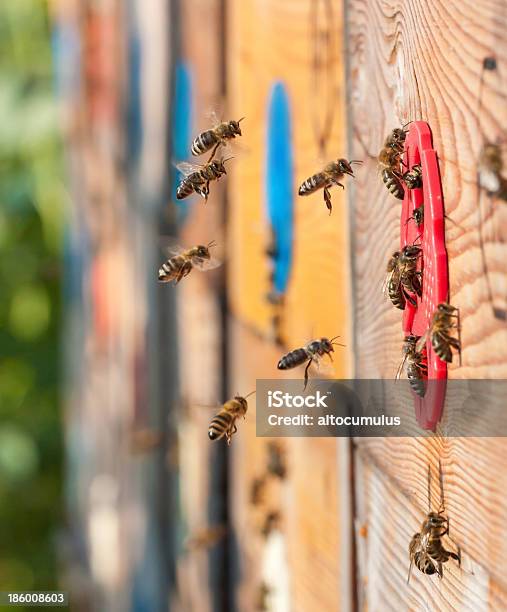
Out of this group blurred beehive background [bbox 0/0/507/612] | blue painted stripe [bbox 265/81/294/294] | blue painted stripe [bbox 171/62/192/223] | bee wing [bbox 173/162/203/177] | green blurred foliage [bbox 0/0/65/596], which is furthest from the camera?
green blurred foliage [bbox 0/0/65/596]

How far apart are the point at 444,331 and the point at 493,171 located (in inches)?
11.9

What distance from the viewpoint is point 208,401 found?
5.11 meters

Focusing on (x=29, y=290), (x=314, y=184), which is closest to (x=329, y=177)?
(x=314, y=184)

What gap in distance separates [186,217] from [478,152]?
14.5 feet

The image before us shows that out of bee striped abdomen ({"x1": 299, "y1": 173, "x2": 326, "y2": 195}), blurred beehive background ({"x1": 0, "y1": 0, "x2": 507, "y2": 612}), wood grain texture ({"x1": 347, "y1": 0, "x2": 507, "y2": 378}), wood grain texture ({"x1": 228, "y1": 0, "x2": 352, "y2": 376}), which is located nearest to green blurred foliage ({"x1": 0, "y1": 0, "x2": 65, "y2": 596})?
blurred beehive background ({"x1": 0, "y1": 0, "x2": 507, "y2": 612})

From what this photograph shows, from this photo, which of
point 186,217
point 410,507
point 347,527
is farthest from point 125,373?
point 410,507

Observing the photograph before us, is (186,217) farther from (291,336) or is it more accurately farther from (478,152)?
(478,152)

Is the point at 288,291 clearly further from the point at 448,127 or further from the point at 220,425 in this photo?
the point at 448,127

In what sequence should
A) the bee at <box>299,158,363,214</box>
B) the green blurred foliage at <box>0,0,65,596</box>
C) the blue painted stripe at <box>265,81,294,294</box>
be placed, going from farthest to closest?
the green blurred foliage at <box>0,0,65,596</box>
the blue painted stripe at <box>265,81,294,294</box>
the bee at <box>299,158,363,214</box>

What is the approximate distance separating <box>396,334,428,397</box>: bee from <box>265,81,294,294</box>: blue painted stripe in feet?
5.11

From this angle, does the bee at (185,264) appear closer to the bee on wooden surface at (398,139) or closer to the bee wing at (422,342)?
the bee on wooden surface at (398,139)

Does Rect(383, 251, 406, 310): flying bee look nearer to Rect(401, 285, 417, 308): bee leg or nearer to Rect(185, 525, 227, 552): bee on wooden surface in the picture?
Rect(401, 285, 417, 308): bee leg

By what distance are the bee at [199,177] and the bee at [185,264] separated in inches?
10.2

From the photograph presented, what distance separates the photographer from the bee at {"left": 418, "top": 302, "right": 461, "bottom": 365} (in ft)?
4.93
